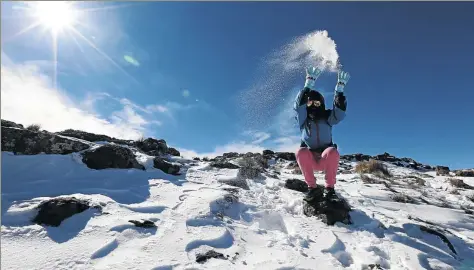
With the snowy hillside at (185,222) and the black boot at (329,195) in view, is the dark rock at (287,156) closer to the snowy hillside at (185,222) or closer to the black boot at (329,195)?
the snowy hillside at (185,222)

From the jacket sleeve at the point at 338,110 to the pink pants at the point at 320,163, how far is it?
604 mm

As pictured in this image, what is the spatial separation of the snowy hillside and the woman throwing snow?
2.05 ft

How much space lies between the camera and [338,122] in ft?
20.2

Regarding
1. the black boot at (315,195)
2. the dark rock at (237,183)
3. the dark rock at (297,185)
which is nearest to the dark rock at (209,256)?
the black boot at (315,195)

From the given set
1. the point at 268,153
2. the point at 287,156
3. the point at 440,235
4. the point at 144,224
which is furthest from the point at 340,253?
the point at 268,153

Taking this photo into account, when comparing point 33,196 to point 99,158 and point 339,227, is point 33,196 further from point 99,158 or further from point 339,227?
point 339,227

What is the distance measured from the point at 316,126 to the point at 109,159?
15.1 ft

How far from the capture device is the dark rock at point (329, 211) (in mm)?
5227

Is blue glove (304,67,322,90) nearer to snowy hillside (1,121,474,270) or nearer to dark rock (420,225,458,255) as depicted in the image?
snowy hillside (1,121,474,270)

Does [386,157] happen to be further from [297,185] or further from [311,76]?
[311,76]

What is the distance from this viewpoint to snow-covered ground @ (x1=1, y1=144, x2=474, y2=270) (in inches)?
130

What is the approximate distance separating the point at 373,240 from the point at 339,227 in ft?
2.09

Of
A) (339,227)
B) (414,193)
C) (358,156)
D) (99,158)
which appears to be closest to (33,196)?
(99,158)

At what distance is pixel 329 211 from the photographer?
5340 millimetres
